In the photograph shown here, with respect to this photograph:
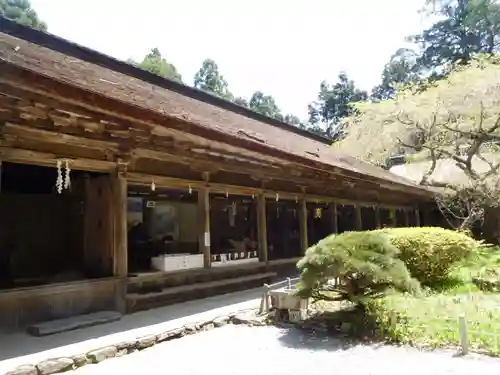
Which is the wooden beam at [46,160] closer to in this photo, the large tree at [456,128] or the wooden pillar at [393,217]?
the large tree at [456,128]

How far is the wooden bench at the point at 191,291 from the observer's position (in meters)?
7.13

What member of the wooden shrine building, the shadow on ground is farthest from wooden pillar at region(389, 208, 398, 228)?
the shadow on ground

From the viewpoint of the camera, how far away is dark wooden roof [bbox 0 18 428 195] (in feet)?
19.0

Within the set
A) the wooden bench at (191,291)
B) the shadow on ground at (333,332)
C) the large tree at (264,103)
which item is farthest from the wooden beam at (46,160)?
the large tree at (264,103)

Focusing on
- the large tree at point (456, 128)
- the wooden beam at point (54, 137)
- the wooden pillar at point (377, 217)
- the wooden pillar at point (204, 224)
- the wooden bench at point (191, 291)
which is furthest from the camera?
the wooden pillar at point (377, 217)

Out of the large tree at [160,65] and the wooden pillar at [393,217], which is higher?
the large tree at [160,65]

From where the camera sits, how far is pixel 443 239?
8.53 metres

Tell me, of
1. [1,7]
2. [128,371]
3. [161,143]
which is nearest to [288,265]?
[161,143]

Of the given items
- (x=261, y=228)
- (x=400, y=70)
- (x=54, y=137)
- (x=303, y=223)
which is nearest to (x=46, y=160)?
(x=54, y=137)

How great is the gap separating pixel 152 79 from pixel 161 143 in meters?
5.87

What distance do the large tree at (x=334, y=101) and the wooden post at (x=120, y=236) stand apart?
138ft

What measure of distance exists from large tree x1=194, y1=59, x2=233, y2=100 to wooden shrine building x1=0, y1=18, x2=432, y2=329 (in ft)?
117

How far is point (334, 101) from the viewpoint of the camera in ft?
162

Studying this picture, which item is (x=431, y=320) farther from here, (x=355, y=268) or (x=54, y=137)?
(x=54, y=137)
